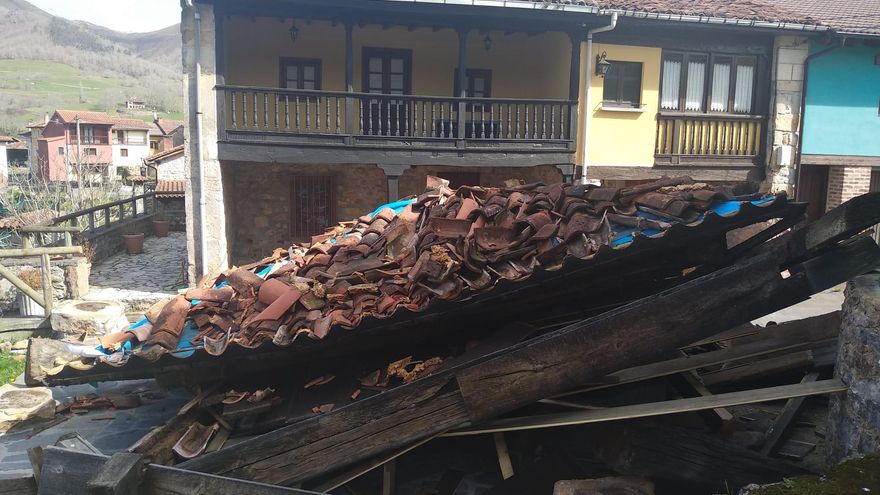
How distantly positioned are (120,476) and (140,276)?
445 inches

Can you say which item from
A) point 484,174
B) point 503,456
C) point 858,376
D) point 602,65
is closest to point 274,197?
point 484,174

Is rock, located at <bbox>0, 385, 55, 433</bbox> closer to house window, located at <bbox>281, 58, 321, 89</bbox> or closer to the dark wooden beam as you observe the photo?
the dark wooden beam

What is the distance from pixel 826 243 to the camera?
108 inches

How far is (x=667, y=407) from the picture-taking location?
2.93m

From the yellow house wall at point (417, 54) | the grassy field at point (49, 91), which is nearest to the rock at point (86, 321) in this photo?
the yellow house wall at point (417, 54)

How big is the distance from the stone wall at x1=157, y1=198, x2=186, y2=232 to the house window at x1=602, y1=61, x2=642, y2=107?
550 inches

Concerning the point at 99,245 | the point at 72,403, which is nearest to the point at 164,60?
the point at 99,245

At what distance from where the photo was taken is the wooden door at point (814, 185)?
1387cm

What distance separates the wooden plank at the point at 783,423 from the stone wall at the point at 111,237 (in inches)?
560

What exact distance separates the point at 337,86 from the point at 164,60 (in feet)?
456

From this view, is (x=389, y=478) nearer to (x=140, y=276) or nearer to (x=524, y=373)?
(x=524, y=373)

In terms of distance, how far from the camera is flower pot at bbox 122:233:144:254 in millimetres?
15773

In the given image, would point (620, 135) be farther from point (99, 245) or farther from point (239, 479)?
point (99, 245)

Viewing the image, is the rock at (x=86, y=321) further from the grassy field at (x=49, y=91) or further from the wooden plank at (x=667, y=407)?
the grassy field at (x=49, y=91)
